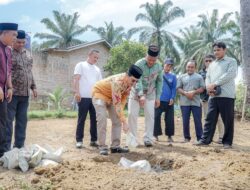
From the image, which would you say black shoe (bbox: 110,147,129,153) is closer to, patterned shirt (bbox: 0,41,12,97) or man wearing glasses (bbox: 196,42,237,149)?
man wearing glasses (bbox: 196,42,237,149)

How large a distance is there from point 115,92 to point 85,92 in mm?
1195

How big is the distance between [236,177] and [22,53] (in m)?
3.33

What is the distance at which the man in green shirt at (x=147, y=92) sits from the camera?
6695 millimetres

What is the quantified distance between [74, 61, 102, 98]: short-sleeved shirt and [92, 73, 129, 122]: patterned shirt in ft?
2.12

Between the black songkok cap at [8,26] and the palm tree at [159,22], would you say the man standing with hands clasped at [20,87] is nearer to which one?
the black songkok cap at [8,26]

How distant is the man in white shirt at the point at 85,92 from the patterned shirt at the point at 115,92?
0.63 m

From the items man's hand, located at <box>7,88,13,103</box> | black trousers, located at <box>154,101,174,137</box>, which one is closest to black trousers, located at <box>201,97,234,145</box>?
black trousers, located at <box>154,101,174,137</box>

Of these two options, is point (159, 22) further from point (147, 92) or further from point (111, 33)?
point (147, 92)

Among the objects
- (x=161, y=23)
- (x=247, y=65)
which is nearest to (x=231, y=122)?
(x=247, y=65)

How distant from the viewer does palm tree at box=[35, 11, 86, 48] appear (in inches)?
1666

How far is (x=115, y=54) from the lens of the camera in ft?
91.3

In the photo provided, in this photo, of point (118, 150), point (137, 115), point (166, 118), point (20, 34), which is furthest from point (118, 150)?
point (20, 34)

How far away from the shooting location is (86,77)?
679 centimetres

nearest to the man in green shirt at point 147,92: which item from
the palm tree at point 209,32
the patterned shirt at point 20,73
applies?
the patterned shirt at point 20,73
